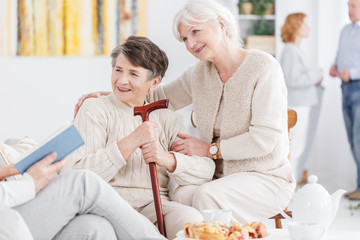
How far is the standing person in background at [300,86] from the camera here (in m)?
5.87

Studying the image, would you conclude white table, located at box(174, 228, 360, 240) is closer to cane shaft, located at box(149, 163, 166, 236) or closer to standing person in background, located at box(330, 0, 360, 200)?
cane shaft, located at box(149, 163, 166, 236)

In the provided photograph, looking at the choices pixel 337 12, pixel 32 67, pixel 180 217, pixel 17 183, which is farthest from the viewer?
pixel 337 12

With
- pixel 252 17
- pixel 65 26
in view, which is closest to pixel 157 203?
pixel 65 26

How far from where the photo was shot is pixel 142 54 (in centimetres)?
253

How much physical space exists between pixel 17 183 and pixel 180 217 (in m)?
0.68

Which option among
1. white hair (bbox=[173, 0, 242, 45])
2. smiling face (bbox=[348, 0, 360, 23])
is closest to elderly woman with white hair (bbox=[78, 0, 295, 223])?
white hair (bbox=[173, 0, 242, 45])

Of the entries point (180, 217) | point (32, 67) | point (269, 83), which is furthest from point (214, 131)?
point (32, 67)

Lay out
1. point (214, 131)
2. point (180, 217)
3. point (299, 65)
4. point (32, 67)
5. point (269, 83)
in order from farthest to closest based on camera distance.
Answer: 1. point (299, 65)
2. point (32, 67)
3. point (214, 131)
4. point (269, 83)
5. point (180, 217)

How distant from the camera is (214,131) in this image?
2691 millimetres

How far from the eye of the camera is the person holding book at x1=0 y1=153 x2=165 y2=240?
1.91 metres

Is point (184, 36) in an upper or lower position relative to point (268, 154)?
upper

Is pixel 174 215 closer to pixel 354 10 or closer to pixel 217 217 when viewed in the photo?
pixel 217 217

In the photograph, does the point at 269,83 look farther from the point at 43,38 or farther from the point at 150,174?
the point at 43,38

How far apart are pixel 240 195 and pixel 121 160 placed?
518mm
